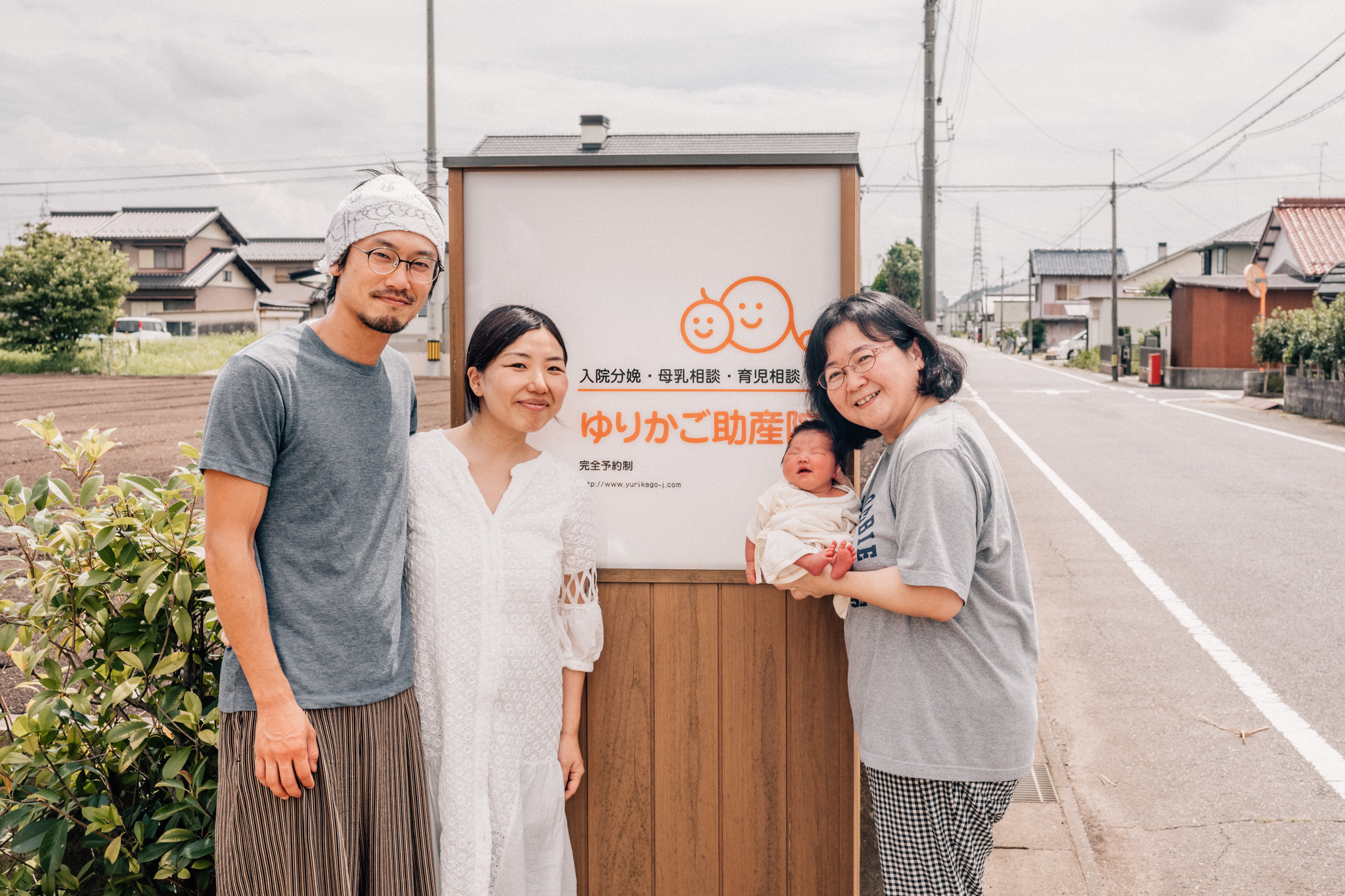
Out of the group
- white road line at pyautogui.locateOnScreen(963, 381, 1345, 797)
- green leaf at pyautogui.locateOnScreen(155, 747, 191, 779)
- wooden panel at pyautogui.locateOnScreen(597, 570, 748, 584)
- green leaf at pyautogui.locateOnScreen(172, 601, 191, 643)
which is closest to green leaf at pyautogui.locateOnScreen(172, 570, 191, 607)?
green leaf at pyautogui.locateOnScreen(172, 601, 191, 643)

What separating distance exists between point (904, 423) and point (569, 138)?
199cm

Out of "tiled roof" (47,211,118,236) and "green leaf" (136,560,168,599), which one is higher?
"tiled roof" (47,211,118,236)

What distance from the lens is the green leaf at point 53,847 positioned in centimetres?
232

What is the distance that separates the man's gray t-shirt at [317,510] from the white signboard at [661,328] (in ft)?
2.52

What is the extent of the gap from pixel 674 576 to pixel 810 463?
22.8 inches

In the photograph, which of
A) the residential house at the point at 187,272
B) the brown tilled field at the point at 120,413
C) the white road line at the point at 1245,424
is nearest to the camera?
the brown tilled field at the point at 120,413

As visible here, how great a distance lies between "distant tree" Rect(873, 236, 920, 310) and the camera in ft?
159

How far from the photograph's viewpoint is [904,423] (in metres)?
2.15

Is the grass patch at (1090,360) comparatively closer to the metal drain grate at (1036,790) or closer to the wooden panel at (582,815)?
the metal drain grate at (1036,790)

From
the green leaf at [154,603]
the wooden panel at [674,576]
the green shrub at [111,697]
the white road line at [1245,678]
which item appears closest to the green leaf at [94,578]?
the green shrub at [111,697]

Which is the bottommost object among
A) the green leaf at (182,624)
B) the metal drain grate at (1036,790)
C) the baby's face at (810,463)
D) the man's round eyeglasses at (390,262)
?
the metal drain grate at (1036,790)

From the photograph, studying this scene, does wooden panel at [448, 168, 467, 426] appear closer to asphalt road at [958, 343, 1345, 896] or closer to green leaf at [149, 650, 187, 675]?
green leaf at [149, 650, 187, 675]

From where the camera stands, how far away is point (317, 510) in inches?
76.2

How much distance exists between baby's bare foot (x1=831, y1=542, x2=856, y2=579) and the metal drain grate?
2.36 meters
